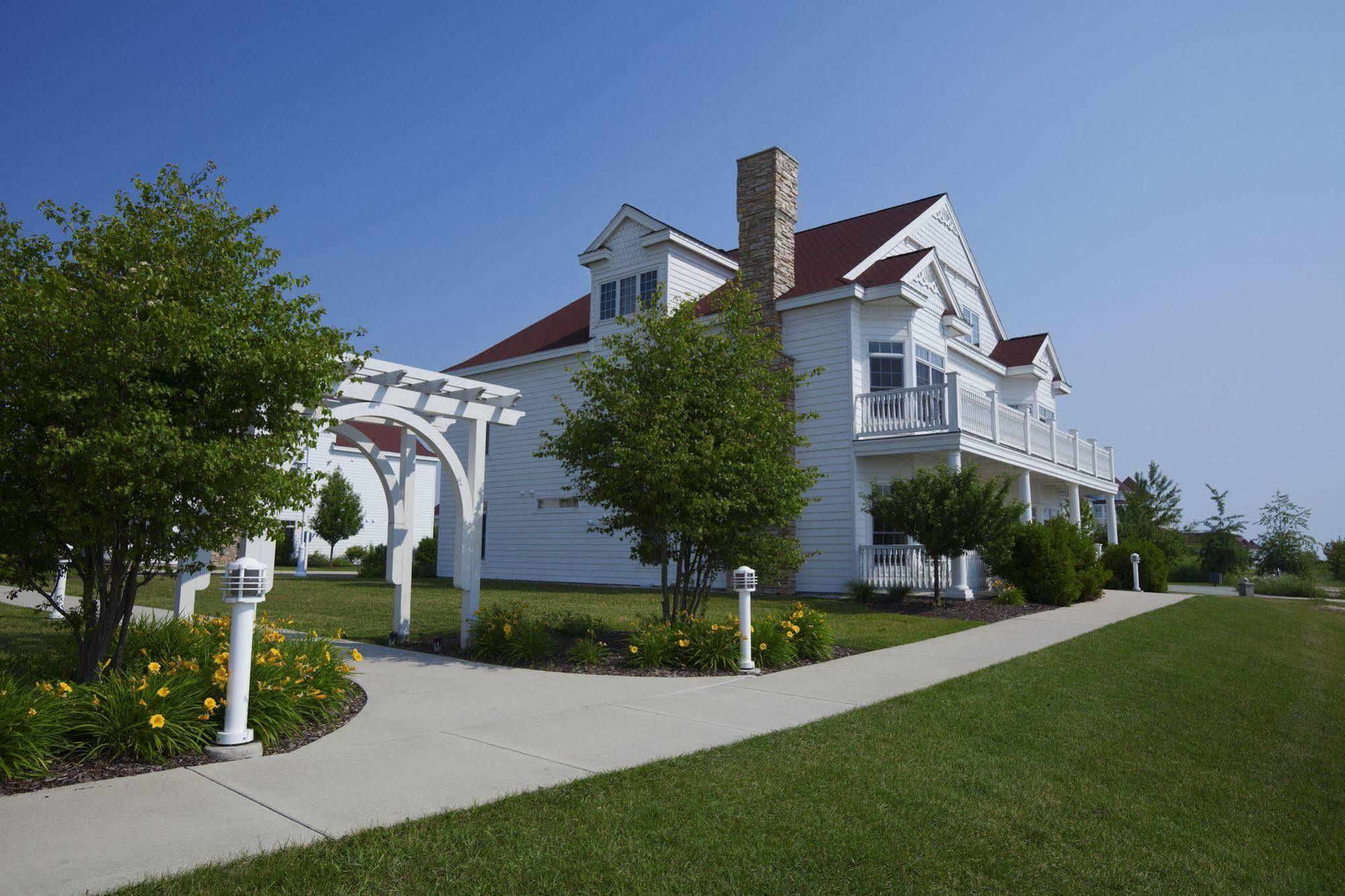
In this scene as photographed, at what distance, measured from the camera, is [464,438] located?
1107 inches

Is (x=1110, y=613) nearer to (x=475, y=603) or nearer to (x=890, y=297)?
(x=890, y=297)

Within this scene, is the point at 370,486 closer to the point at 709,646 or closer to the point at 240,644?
the point at 709,646

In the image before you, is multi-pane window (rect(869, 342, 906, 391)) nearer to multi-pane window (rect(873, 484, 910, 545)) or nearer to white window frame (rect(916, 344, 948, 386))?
white window frame (rect(916, 344, 948, 386))

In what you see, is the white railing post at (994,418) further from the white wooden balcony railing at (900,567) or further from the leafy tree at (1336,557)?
the leafy tree at (1336,557)

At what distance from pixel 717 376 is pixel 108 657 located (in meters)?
6.63

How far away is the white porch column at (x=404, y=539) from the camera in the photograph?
10.6 m


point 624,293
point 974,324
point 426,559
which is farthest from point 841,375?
point 426,559

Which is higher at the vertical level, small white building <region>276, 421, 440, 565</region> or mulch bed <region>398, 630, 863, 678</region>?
small white building <region>276, 421, 440, 565</region>

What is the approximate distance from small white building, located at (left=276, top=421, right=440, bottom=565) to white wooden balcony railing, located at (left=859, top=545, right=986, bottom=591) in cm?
2426

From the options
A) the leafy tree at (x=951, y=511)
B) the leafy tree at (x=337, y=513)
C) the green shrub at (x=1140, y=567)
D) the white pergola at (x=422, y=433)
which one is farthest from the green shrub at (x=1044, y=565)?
the leafy tree at (x=337, y=513)

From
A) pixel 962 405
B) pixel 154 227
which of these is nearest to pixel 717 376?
pixel 154 227

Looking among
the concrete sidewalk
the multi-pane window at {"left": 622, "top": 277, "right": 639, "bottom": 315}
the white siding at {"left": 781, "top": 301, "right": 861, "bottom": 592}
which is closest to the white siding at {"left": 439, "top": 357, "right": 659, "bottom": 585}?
the multi-pane window at {"left": 622, "top": 277, "right": 639, "bottom": 315}

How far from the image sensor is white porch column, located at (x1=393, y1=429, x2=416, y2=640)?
10578mm

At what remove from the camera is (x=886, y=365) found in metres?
19.3
